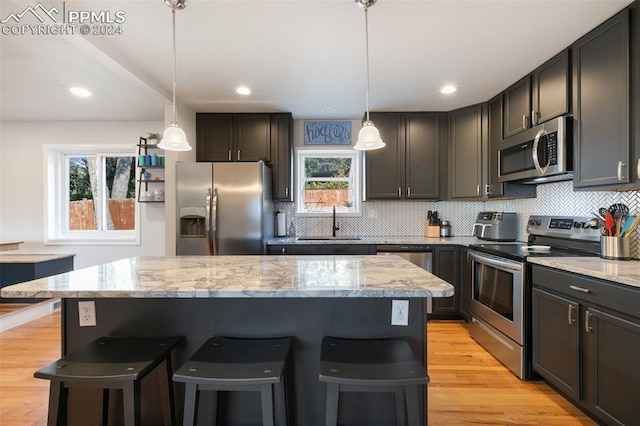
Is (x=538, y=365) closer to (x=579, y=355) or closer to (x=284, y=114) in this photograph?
(x=579, y=355)

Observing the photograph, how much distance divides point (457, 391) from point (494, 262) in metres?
1.05

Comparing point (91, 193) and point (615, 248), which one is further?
point (91, 193)

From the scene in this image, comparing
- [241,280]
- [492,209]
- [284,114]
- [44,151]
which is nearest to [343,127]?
[284,114]

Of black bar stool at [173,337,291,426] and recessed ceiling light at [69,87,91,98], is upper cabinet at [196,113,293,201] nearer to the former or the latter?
recessed ceiling light at [69,87,91,98]

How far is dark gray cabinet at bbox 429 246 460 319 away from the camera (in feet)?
10.9

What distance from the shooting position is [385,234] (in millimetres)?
4004

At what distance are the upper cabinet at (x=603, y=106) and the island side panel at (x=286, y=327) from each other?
5.06 ft

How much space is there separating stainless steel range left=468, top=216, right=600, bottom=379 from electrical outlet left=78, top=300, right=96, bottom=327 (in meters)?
2.65

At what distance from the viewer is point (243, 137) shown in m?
3.66

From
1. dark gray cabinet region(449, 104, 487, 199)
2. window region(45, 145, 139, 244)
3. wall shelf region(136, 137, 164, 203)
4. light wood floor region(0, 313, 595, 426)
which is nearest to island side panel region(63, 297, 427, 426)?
light wood floor region(0, 313, 595, 426)

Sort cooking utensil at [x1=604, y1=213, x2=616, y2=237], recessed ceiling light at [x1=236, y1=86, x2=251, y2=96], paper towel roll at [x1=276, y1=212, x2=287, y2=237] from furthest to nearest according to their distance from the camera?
paper towel roll at [x1=276, y1=212, x2=287, y2=237] < recessed ceiling light at [x1=236, y1=86, x2=251, y2=96] < cooking utensil at [x1=604, y1=213, x2=616, y2=237]

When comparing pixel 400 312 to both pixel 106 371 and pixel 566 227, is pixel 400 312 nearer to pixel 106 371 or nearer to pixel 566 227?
pixel 106 371

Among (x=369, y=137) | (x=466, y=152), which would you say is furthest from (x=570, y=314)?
(x=466, y=152)

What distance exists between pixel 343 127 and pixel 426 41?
192cm
